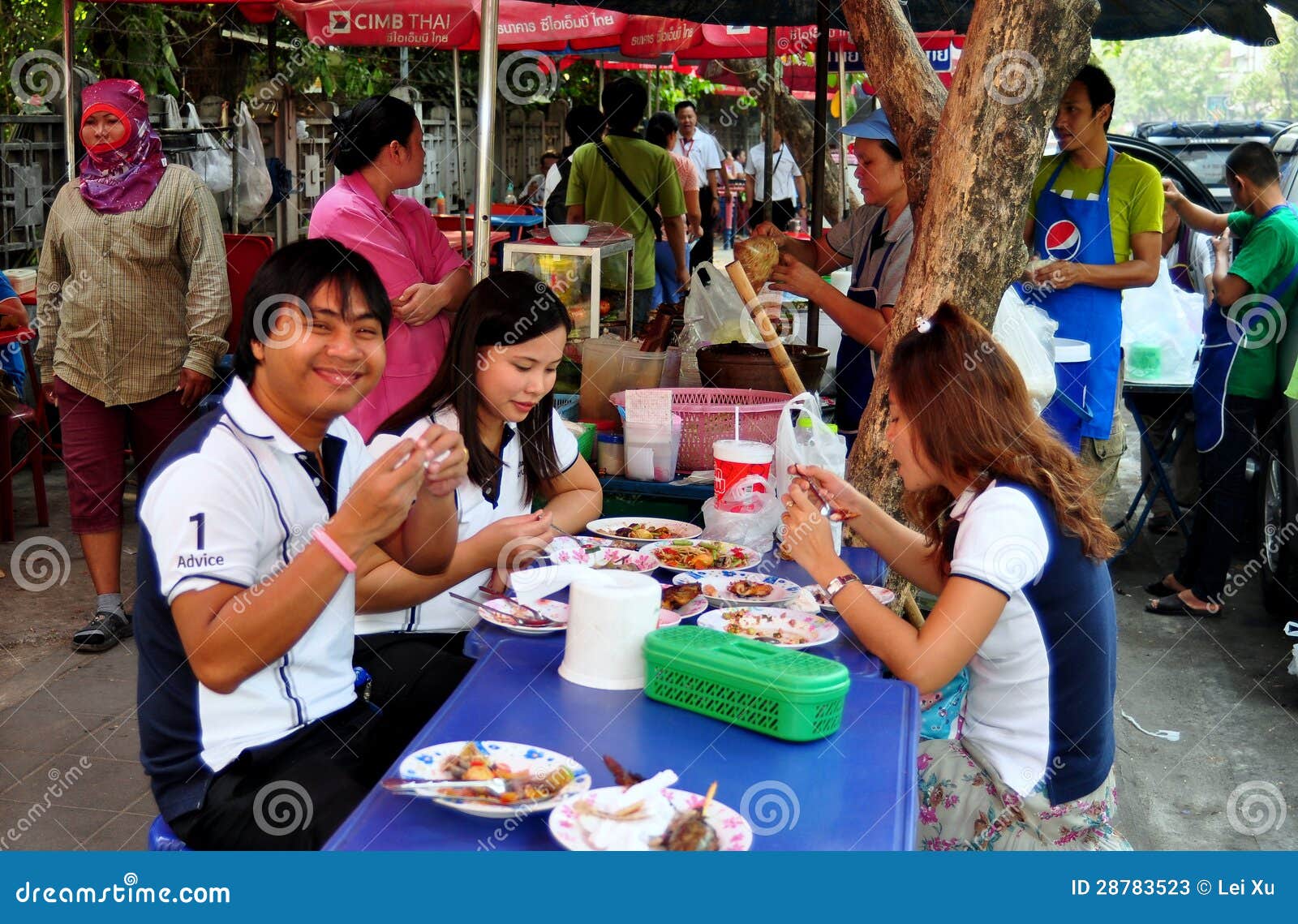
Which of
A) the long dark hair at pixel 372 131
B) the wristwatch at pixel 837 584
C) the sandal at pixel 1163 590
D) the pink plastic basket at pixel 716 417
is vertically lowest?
the sandal at pixel 1163 590

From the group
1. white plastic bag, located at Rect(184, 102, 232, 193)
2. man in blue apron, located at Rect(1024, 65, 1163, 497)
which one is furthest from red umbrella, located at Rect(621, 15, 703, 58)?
man in blue apron, located at Rect(1024, 65, 1163, 497)

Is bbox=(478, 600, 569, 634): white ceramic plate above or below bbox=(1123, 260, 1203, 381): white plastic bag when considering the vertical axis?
below

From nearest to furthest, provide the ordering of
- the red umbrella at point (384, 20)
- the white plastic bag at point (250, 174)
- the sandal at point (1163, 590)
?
the sandal at point (1163, 590) < the red umbrella at point (384, 20) < the white plastic bag at point (250, 174)

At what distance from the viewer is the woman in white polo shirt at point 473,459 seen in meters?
2.78

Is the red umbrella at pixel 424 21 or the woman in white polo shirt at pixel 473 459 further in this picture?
the red umbrella at pixel 424 21

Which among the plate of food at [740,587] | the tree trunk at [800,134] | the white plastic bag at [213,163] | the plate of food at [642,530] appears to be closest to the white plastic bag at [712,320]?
the plate of food at [642,530]

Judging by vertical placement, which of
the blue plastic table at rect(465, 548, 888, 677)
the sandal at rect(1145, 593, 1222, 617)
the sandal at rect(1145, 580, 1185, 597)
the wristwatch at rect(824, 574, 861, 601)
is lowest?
the sandal at rect(1145, 593, 1222, 617)

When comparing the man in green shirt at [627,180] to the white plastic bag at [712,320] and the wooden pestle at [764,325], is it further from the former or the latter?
the wooden pestle at [764,325]

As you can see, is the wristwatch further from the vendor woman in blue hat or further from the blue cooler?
the blue cooler

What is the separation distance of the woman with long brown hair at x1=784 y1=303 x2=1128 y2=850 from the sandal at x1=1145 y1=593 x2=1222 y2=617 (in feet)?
11.6

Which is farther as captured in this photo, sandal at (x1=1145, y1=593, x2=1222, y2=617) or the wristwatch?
sandal at (x1=1145, y1=593, x2=1222, y2=617)

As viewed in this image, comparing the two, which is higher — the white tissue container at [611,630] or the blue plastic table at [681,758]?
the white tissue container at [611,630]

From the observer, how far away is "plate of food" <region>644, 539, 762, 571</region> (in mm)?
2986

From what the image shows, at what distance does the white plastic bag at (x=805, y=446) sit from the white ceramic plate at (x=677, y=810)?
1.48 m
